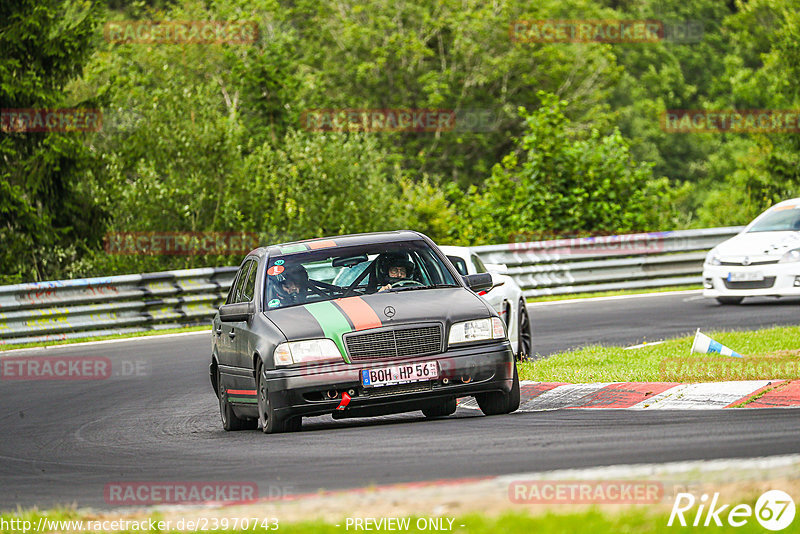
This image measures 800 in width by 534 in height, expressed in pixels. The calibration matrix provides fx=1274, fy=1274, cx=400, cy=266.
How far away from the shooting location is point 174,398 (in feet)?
42.8

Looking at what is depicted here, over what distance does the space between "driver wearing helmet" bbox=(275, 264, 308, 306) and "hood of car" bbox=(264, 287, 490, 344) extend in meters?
0.18

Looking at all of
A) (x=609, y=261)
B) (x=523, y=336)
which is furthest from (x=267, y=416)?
(x=609, y=261)

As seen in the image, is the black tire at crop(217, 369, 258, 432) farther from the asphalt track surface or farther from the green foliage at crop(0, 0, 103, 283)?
the green foliage at crop(0, 0, 103, 283)

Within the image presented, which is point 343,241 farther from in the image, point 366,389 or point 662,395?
point 662,395

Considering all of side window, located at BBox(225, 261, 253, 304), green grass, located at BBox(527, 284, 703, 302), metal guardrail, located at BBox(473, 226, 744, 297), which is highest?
side window, located at BBox(225, 261, 253, 304)

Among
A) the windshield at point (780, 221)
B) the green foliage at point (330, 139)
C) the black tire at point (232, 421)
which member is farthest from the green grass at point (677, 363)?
the green foliage at point (330, 139)

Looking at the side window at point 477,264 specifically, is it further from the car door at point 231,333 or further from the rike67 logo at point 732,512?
the rike67 logo at point 732,512

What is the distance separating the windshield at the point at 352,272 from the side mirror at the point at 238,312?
0.51 feet

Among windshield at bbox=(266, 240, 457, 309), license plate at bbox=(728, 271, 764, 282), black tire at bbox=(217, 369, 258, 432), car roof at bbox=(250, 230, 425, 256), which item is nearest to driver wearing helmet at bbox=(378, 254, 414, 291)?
windshield at bbox=(266, 240, 457, 309)

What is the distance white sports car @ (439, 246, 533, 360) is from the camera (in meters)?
13.5

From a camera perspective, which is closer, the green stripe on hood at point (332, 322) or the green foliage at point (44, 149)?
the green stripe on hood at point (332, 322)

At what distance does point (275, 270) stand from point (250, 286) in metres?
0.46

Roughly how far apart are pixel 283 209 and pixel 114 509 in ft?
68.3

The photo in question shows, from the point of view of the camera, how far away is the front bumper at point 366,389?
9.03 meters
